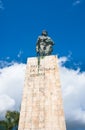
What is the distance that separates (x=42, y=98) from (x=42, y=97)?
0.08 m

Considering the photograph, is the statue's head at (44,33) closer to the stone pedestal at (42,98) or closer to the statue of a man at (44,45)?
the statue of a man at (44,45)

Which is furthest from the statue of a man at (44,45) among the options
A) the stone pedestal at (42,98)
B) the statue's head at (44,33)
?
the stone pedestal at (42,98)

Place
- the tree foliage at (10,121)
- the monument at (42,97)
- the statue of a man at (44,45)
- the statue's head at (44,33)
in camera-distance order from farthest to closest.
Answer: the tree foliage at (10,121), the statue's head at (44,33), the statue of a man at (44,45), the monument at (42,97)

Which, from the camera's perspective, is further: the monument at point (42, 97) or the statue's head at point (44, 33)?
the statue's head at point (44, 33)

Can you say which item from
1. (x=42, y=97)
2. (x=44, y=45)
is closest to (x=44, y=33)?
(x=44, y=45)

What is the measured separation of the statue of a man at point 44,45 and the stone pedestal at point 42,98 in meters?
0.92

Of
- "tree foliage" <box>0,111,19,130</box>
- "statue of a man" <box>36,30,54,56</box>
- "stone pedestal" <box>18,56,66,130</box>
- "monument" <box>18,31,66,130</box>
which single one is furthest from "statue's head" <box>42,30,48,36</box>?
"tree foliage" <box>0,111,19,130</box>

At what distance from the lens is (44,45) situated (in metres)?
19.8

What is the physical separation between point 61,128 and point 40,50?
6694 millimetres

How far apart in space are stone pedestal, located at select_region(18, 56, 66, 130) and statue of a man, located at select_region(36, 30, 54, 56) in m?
0.92

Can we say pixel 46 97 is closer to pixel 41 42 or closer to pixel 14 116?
pixel 41 42

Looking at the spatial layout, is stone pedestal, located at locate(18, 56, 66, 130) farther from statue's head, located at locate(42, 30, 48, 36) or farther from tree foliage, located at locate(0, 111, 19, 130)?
tree foliage, located at locate(0, 111, 19, 130)

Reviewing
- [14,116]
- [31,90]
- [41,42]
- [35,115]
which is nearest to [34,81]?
[31,90]

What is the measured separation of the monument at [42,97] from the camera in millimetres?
15672
